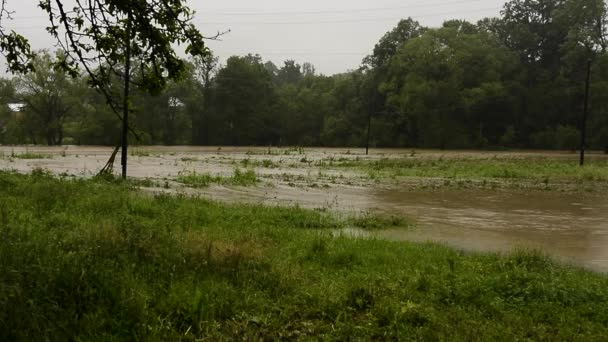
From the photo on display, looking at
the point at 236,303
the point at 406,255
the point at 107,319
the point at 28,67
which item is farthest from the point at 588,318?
the point at 28,67

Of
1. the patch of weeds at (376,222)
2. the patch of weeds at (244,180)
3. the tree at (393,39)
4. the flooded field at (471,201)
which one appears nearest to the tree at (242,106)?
the tree at (393,39)

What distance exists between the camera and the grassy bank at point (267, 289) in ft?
18.9

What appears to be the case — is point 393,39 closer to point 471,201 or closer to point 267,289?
point 471,201

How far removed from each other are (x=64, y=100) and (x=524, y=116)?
2493 inches

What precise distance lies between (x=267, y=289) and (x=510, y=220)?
433 inches

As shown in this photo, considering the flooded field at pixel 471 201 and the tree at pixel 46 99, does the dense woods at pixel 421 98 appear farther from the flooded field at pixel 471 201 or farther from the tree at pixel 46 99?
the flooded field at pixel 471 201

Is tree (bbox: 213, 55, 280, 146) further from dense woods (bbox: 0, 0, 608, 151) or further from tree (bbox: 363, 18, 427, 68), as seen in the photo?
tree (bbox: 363, 18, 427, 68)

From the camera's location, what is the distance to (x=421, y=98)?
74.7 metres

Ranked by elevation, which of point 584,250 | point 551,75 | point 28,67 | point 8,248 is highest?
point 551,75

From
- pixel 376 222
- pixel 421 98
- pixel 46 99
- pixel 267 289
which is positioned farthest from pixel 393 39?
pixel 267 289

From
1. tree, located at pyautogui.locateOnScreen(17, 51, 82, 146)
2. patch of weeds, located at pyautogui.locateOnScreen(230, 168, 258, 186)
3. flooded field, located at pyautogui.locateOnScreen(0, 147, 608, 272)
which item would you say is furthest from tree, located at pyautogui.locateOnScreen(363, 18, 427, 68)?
patch of weeds, located at pyautogui.locateOnScreen(230, 168, 258, 186)

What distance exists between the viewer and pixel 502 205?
62.8 feet

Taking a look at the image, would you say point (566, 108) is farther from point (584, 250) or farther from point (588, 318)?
point (588, 318)

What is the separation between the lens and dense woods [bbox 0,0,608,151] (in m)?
71.2
